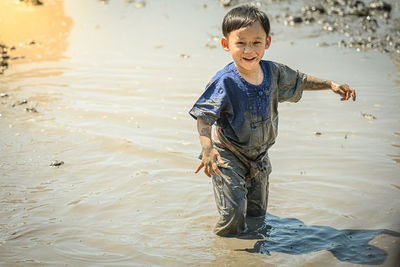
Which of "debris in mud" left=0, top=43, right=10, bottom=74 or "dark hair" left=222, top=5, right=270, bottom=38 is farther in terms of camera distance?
"debris in mud" left=0, top=43, right=10, bottom=74

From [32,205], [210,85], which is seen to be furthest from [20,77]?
[210,85]

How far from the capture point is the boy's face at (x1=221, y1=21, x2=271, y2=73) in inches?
114

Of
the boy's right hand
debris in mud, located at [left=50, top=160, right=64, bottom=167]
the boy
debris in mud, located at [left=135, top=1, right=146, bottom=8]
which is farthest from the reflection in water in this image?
the boy's right hand

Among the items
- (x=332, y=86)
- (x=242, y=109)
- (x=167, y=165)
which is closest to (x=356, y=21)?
(x=167, y=165)

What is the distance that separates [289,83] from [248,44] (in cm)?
47

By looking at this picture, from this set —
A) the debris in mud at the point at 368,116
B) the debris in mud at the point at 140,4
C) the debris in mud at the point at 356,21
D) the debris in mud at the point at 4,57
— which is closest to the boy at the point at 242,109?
the debris in mud at the point at 368,116

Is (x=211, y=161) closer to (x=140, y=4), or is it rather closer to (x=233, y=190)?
(x=233, y=190)

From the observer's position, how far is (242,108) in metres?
2.97

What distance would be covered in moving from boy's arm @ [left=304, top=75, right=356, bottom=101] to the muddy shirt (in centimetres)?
24

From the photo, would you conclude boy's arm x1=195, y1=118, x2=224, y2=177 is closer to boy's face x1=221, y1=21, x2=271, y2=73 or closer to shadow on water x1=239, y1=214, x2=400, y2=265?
boy's face x1=221, y1=21, x2=271, y2=73

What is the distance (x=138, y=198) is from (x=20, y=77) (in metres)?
3.76

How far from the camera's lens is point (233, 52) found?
9.76 ft

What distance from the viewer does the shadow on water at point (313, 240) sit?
300 centimetres

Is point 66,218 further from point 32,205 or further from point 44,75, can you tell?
point 44,75
